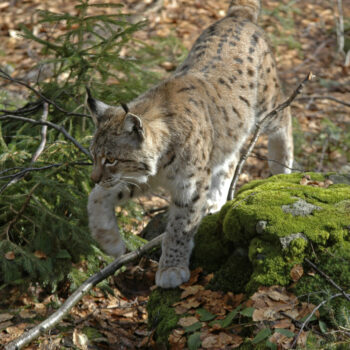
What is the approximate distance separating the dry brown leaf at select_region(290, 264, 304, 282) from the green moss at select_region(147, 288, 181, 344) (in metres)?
0.98

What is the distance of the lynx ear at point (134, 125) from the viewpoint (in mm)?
3844

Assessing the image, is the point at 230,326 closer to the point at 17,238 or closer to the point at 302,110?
the point at 17,238

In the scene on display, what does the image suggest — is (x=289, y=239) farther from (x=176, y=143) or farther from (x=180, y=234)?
(x=176, y=143)

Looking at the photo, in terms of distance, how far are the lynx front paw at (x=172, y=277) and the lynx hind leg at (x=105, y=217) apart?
1.82 feet

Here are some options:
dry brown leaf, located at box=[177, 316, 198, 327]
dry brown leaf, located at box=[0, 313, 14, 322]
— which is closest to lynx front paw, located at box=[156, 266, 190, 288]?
dry brown leaf, located at box=[177, 316, 198, 327]

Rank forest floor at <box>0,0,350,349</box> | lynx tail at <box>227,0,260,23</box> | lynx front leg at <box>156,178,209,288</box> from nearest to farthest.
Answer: forest floor at <box>0,0,350,349</box> < lynx front leg at <box>156,178,209,288</box> < lynx tail at <box>227,0,260,23</box>

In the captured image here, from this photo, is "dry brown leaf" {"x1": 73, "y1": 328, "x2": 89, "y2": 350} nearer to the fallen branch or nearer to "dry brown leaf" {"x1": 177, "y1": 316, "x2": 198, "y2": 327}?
the fallen branch

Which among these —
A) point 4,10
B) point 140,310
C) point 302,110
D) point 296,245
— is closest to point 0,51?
point 4,10

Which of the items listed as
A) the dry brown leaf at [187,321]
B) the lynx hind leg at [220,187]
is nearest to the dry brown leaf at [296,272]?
the dry brown leaf at [187,321]

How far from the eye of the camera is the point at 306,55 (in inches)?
465

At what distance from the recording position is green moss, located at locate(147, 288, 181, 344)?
3.83 metres

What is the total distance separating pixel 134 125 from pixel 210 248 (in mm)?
1411

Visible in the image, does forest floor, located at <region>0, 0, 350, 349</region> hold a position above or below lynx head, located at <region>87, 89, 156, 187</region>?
below

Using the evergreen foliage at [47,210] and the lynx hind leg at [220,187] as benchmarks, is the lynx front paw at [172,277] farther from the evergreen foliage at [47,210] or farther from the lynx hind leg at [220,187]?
the lynx hind leg at [220,187]
